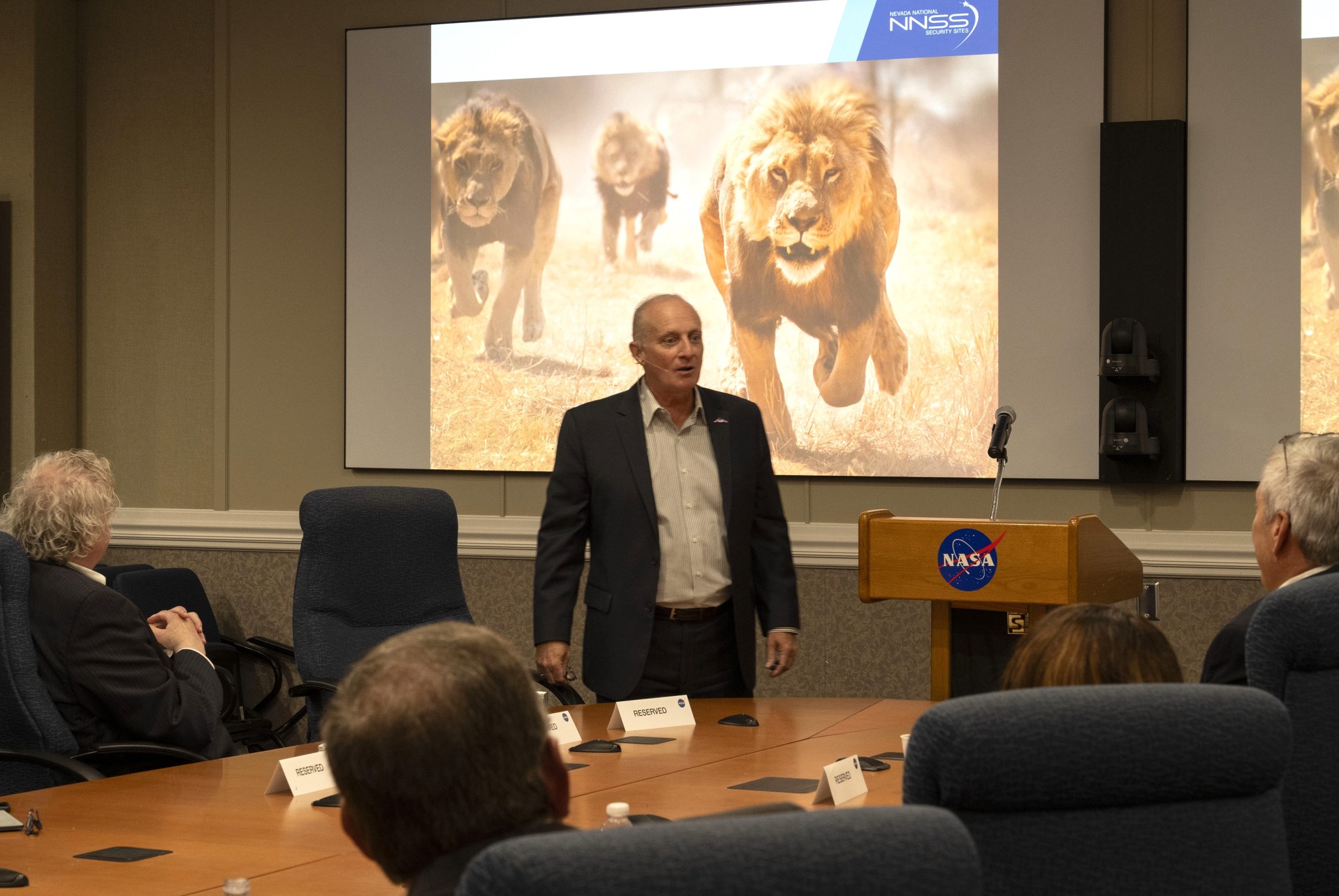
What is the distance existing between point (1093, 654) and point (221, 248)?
483 cm

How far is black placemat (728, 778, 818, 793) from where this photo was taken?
8.05ft

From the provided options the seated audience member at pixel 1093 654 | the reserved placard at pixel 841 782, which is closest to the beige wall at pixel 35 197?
the reserved placard at pixel 841 782

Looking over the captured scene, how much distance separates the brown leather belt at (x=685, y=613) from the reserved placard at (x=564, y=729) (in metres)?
0.65

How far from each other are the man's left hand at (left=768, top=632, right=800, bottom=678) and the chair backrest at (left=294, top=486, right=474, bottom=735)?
94 centimetres

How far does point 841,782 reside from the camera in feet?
7.68

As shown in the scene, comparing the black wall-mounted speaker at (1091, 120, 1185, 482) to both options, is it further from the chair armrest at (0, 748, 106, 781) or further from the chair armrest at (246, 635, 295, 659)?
the chair armrest at (0, 748, 106, 781)

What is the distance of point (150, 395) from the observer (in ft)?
19.3

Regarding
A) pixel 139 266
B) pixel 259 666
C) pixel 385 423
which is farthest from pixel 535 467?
pixel 139 266

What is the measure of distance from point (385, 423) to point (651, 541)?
2140mm

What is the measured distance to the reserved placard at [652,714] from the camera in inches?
123

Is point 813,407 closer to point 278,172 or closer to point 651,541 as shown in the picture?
point 651,541

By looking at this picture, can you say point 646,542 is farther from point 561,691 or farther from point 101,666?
point 101,666

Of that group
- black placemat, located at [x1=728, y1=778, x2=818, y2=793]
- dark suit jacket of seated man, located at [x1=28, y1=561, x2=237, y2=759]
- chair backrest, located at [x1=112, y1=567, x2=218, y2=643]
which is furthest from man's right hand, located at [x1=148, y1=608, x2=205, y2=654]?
chair backrest, located at [x1=112, y1=567, x2=218, y2=643]

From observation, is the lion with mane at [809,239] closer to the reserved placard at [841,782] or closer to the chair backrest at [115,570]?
the chair backrest at [115,570]
